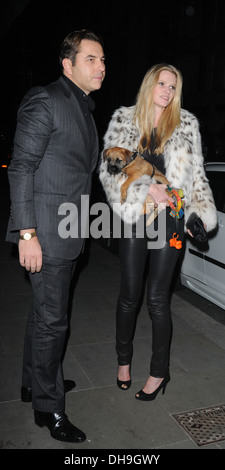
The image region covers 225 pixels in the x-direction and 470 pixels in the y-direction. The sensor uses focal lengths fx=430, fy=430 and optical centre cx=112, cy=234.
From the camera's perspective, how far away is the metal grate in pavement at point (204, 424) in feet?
8.66

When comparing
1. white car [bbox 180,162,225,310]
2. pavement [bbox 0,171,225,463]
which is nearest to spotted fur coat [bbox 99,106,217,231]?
pavement [bbox 0,171,225,463]

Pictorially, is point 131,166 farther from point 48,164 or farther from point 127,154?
point 48,164

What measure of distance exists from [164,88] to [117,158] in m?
0.54

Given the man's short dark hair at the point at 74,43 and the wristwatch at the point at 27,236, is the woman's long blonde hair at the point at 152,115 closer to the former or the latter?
the man's short dark hair at the point at 74,43

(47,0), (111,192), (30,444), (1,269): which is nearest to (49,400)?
(30,444)

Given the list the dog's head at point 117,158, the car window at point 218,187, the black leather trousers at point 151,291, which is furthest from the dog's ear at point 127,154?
the car window at point 218,187

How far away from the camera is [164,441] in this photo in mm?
2582

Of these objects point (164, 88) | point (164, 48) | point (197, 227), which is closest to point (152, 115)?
point (164, 88)

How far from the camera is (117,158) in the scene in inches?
105

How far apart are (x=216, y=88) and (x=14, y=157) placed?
27224 mm

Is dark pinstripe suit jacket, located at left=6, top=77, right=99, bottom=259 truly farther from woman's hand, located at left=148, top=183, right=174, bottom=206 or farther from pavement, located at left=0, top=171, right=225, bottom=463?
pavement, located at left=0, top=171, right=225, bottom=463

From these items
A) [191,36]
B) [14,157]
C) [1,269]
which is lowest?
[1,269]

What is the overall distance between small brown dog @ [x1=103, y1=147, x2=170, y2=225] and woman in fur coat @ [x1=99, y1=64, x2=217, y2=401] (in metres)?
0.03

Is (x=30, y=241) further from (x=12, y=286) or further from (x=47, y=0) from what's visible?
(x=47, y=0)
